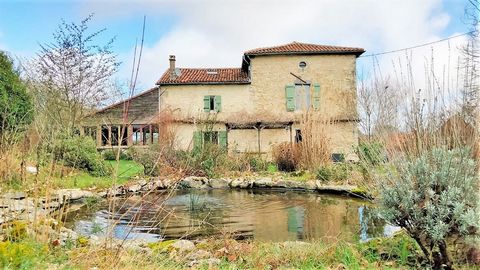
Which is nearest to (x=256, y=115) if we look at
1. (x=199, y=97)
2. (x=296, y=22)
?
(x=199, y=97)

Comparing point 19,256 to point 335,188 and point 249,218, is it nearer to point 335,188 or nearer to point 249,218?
point 249,218

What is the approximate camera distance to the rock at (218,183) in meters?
11.7

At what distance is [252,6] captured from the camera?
5.41 metres

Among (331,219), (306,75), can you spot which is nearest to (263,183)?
(331,219)

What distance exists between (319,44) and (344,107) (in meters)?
3.56

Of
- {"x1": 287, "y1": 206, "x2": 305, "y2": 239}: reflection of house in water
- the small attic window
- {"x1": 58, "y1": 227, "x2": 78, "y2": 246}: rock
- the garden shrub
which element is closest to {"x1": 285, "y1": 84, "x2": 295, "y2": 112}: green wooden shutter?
the small attic window

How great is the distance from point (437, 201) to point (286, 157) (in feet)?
32.6

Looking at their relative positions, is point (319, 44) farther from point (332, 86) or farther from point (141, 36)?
point (141, 36)

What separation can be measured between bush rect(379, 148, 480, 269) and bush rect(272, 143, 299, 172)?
935 cm

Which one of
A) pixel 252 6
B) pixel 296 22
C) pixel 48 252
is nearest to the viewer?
pixel 48 252

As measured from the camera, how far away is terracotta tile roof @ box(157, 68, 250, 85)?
20.5 metres

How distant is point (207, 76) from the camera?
69.3 ft

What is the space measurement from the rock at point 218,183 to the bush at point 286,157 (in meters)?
2.46

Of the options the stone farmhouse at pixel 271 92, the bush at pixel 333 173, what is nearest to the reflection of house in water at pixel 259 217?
the bush at pixel 333 173
